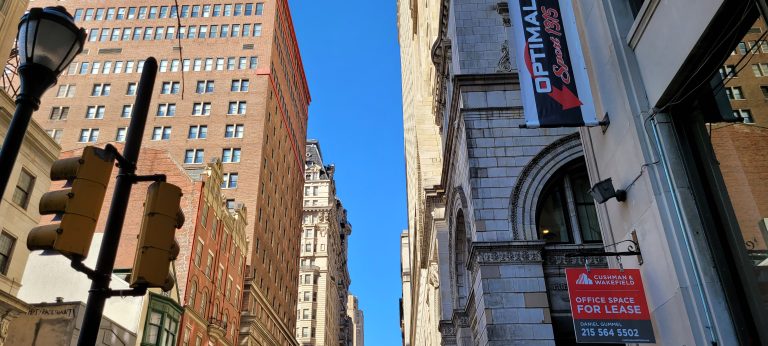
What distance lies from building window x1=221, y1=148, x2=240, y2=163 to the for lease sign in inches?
2242

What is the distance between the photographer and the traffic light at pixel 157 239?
5.65 metres

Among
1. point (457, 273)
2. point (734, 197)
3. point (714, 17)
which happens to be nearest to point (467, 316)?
point (457, 273)

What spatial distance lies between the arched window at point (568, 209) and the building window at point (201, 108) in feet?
179

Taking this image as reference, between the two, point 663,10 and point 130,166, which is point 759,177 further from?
point 130,166

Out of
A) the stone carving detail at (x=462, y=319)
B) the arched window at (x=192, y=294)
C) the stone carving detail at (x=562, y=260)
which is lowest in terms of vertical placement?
the stone carving detail at (x=462, y=319)

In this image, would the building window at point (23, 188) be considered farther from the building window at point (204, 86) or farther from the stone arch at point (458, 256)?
the building window at point (204, 86)

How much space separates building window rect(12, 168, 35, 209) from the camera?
25781mm

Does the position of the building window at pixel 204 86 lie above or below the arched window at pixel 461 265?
above

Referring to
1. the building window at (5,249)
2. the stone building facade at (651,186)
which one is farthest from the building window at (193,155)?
the stone building facade at (651,186)

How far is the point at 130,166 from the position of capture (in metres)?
6.70

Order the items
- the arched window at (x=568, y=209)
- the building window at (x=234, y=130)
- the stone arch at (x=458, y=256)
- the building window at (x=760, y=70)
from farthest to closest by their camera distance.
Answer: the building window at (x=234, y=130), the stone arch at (x=458, y=256), the arched window at (x=568, y=209), the building window at (x=760, y=70)

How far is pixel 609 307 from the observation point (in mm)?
10109

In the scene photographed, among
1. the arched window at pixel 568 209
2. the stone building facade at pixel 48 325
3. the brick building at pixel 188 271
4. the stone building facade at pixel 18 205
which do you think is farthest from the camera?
the brick building at pixel 188 271

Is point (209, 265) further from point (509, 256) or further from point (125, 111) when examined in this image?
point (125, 111)
